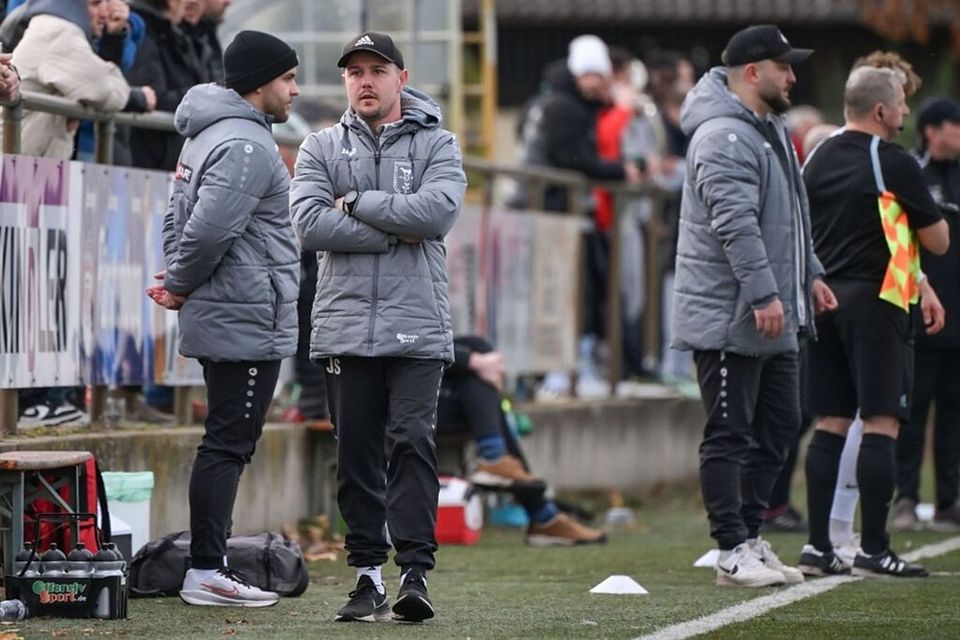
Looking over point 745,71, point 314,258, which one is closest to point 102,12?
point 314,258

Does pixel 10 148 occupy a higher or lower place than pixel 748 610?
higher

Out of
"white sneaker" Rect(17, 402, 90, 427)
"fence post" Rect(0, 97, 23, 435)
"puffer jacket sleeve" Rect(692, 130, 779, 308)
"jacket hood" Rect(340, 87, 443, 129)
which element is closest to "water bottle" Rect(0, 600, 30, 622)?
"fence post" Rect(0, 97, 23, 435)

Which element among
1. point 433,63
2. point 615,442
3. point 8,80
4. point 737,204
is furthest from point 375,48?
point 433,63

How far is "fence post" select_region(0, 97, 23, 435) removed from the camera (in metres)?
9.20

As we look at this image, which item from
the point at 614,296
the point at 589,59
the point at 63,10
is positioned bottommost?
the point at 614,296

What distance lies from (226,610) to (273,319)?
1.10 meters

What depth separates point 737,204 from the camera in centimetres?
930

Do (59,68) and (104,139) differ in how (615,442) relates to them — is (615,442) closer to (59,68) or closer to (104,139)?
(104,139)

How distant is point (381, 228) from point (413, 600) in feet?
4.21

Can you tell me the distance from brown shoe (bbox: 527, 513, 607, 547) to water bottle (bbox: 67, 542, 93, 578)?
14.6 feet

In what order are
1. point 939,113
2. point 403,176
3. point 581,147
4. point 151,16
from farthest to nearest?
1. point 581,147
2. point 939,113
3. point 151,16
4. point 403,176

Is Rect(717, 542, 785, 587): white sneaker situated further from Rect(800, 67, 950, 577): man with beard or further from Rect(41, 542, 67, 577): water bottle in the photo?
Rect(41, 542, 67, 577): water bottle

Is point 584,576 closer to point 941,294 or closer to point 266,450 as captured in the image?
point 266,450

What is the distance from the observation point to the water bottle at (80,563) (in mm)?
7957
